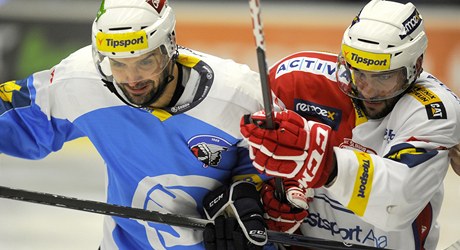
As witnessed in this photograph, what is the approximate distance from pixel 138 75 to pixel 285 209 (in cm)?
61

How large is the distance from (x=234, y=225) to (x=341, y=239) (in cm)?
45

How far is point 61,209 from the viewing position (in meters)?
4.65

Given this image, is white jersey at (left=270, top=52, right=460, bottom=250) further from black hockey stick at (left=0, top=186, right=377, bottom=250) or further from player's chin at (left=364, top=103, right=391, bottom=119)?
black hockey stick at (left=0, top=186, right=377, bottom=250)

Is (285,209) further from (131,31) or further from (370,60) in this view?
(131,31)

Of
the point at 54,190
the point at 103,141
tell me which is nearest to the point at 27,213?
the point at 54,190

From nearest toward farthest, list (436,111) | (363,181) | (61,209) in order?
(363,181) < (436,111) < (61,209)

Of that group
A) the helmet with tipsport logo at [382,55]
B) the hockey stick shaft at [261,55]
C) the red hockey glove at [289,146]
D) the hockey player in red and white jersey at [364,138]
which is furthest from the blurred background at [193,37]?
the hockey stick shaft at [261,55]

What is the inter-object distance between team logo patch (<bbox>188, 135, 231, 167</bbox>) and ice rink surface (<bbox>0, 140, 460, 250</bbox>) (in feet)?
5.05

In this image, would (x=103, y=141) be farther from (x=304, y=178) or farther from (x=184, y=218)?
(x=304, y=178)

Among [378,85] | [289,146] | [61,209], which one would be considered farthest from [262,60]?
[61,209]

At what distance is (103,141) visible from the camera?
2973 millimetres

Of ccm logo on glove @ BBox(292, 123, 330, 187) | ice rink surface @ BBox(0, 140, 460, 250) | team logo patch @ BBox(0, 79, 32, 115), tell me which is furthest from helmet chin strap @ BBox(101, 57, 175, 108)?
ice rink surface @ BBox(0, 140, 460, 250)

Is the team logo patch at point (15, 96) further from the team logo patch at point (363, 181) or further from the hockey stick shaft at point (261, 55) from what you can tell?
the team logo patch at point (363, 181)

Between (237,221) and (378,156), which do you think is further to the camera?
(237,221)
